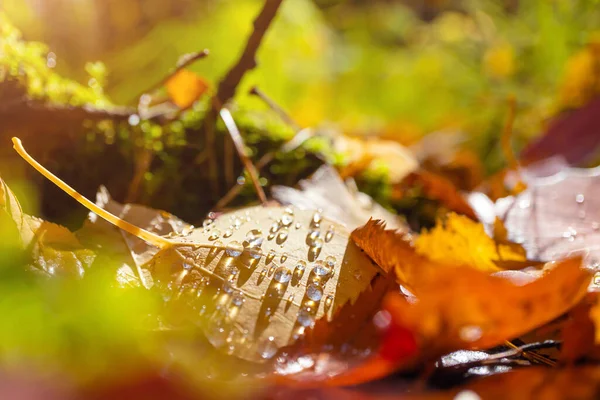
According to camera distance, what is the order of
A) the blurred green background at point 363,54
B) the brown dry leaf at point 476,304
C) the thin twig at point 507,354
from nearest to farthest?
the brown dry leaf at point 476,304
the thin twig at point 507,354
the blurred green background at point 363,54

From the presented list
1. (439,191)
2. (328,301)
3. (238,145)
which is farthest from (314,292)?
(439,191)

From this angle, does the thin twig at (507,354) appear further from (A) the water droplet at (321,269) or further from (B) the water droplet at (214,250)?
(B) the water droplet at (214,250)

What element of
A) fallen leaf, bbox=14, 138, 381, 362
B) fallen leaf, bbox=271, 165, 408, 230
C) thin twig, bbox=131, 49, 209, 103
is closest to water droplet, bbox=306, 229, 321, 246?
fallen leaf, bbox=14, 138, 381, 362

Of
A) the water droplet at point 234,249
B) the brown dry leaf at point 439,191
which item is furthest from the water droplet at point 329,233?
the brown dry leaf at point 439,191

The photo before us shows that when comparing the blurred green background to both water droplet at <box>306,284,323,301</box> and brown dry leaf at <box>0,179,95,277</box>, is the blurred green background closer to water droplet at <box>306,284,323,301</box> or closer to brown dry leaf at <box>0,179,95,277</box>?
brown dry leaf at <box>0,179,95,277</box>

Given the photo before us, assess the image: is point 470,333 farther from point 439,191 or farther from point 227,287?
point 439,191

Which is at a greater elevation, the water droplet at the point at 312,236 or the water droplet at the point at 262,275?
the water droplet at the point at 312,236

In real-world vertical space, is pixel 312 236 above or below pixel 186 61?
below
